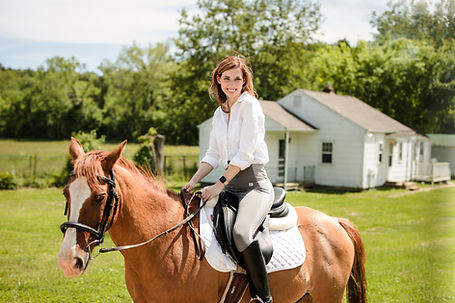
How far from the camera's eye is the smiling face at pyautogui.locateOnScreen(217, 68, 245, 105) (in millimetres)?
3158

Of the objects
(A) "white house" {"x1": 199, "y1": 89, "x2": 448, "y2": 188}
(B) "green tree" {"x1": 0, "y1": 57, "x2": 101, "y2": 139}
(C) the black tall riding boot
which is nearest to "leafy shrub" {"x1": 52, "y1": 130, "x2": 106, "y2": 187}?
(A) "white house" {"x1": 199, "y1": 89, "x2": 448, "y2": 188}

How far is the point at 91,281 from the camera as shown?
669 centimetres

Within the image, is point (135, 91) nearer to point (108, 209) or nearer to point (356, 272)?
point (356, 272)

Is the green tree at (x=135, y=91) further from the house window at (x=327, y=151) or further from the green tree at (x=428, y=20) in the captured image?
the green tree at (x=428, y=20)

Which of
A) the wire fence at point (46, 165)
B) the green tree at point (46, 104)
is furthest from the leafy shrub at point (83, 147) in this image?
the green tree at point (46, 104)

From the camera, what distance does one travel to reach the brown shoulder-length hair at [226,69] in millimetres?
3162

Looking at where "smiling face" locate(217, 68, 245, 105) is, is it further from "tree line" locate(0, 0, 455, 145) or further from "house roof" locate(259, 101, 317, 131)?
"tree line" locate(0, 0, 455, 145)

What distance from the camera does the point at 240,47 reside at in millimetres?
30281

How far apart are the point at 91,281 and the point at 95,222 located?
4.54 meters

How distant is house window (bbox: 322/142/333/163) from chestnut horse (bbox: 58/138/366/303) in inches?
727

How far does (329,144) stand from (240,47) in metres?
11.7

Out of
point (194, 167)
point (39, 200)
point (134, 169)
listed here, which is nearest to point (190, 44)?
point (194, 167)

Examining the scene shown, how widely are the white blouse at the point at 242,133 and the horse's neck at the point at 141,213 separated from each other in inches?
21.4

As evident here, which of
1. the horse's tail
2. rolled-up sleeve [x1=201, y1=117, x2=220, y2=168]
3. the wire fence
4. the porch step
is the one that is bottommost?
the porch step
